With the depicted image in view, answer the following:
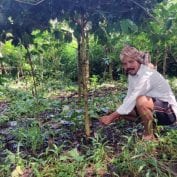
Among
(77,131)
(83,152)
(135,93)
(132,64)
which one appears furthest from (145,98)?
(77,131)

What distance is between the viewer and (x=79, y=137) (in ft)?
16.0

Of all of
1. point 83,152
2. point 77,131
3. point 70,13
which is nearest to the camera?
point 70,13

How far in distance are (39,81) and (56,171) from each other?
5.80m

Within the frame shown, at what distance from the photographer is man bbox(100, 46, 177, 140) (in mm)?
4426

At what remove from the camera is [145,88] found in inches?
177

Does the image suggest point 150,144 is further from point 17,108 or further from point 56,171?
point 17,108

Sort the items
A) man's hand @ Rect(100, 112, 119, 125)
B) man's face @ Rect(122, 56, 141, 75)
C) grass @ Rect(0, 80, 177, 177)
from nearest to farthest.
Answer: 1. grass @ Rect(0, 80, 177, 177)
2. man's hand @ Rect(100, 112, 119, 125)
3. man's face @ Rect(122, 56, 141, 75)

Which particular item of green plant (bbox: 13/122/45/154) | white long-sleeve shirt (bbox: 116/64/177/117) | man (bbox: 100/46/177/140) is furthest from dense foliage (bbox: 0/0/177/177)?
white long-sleeve shirt (bbox: 116/64/177/117)

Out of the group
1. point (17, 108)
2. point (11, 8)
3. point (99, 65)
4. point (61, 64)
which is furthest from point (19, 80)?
point (11, 8)

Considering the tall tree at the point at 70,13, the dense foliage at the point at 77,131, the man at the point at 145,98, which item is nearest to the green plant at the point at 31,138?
the dense foliage at the point at 77,131

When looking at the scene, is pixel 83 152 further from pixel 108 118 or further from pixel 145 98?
pixel 145 98

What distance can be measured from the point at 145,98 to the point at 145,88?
13 centimetres

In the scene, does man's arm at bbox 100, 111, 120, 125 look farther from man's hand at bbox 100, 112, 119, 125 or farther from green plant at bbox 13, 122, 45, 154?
green plant at bbox 13, 122, 45, 154

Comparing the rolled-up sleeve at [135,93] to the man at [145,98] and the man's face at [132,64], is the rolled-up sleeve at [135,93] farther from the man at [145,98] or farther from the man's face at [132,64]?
the man's face at [132,64]
